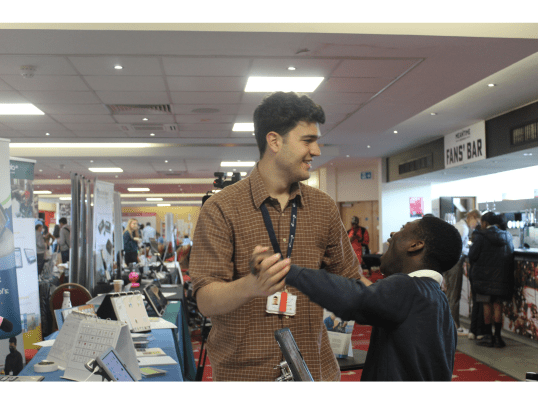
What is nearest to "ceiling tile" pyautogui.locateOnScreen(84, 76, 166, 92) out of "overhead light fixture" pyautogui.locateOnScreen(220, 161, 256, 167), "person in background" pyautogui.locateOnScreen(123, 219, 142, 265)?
"person in background" pyautogui.locateOnScreen(123, 219, 142, 265)

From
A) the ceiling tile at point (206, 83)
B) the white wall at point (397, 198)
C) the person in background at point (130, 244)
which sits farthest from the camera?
the white wall at point (397, 198)

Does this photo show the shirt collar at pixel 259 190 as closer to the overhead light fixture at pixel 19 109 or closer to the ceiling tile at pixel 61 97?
the ceiling tile at pixel 61 97

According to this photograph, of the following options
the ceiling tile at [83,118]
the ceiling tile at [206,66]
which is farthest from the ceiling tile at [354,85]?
the ceiling tile at [83,118]

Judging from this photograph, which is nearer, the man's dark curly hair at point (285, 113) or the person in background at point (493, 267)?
the man's dark curly hair at point (285, 113)

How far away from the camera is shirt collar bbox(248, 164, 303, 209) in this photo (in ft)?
4.37

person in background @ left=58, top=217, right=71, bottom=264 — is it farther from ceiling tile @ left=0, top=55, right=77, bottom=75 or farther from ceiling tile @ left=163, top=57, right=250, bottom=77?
ceiling tile @ left=163, top=57, right=250, bottom=77

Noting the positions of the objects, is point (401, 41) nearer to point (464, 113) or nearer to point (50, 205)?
point (464, 113)

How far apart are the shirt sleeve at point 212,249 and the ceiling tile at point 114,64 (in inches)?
158

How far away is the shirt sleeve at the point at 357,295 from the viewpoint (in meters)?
1.00

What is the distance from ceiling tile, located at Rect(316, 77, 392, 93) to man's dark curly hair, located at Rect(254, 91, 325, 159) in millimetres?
4633

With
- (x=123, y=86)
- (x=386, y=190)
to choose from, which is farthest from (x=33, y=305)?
(x=386, y=190)

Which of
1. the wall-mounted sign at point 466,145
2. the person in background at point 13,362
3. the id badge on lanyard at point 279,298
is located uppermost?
the wall-mounted sign at point 466,145

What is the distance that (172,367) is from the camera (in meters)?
2.30

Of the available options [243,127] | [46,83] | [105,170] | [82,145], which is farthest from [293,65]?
[105,170]
